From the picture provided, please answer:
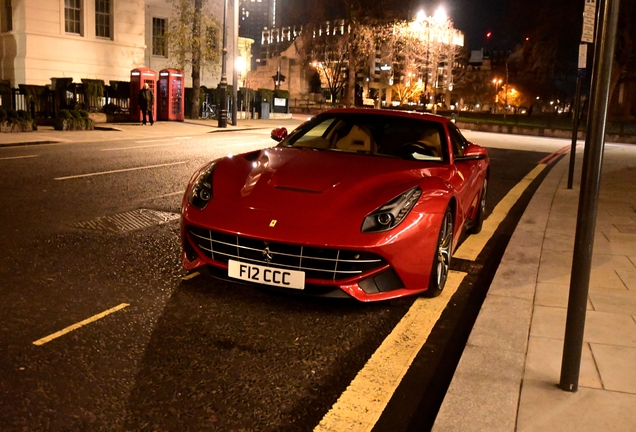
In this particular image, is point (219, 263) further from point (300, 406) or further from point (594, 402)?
point (594, 402)

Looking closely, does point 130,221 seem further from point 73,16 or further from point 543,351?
point 73,16

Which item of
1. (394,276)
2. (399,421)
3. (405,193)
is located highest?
(405,193)

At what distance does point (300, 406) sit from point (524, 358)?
1.38 metres

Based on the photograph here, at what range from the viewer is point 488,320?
14.0ft

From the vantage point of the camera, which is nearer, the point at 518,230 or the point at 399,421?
the point at 399,421

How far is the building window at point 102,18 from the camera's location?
3266 cm

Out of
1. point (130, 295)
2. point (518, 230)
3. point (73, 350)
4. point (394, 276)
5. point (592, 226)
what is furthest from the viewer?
point (518, 230)

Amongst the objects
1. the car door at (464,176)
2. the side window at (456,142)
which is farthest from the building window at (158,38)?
the car door at (464,176)

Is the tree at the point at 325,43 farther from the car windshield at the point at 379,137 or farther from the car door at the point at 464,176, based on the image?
the car windshield at the point at 379,137

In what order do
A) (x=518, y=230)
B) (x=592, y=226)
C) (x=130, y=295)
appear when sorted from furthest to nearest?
(x=518, y=230)
(x=130, y=295)
(x=592, y=226)

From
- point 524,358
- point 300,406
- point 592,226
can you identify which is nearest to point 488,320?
point 524,358

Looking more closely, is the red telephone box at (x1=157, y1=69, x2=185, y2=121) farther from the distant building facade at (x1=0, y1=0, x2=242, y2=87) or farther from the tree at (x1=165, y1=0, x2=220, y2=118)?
the distant building facade at (x1=0, y1=0, x2=242, y2=87)

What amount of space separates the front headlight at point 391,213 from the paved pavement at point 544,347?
872mm

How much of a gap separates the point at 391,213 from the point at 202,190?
1.41 m
